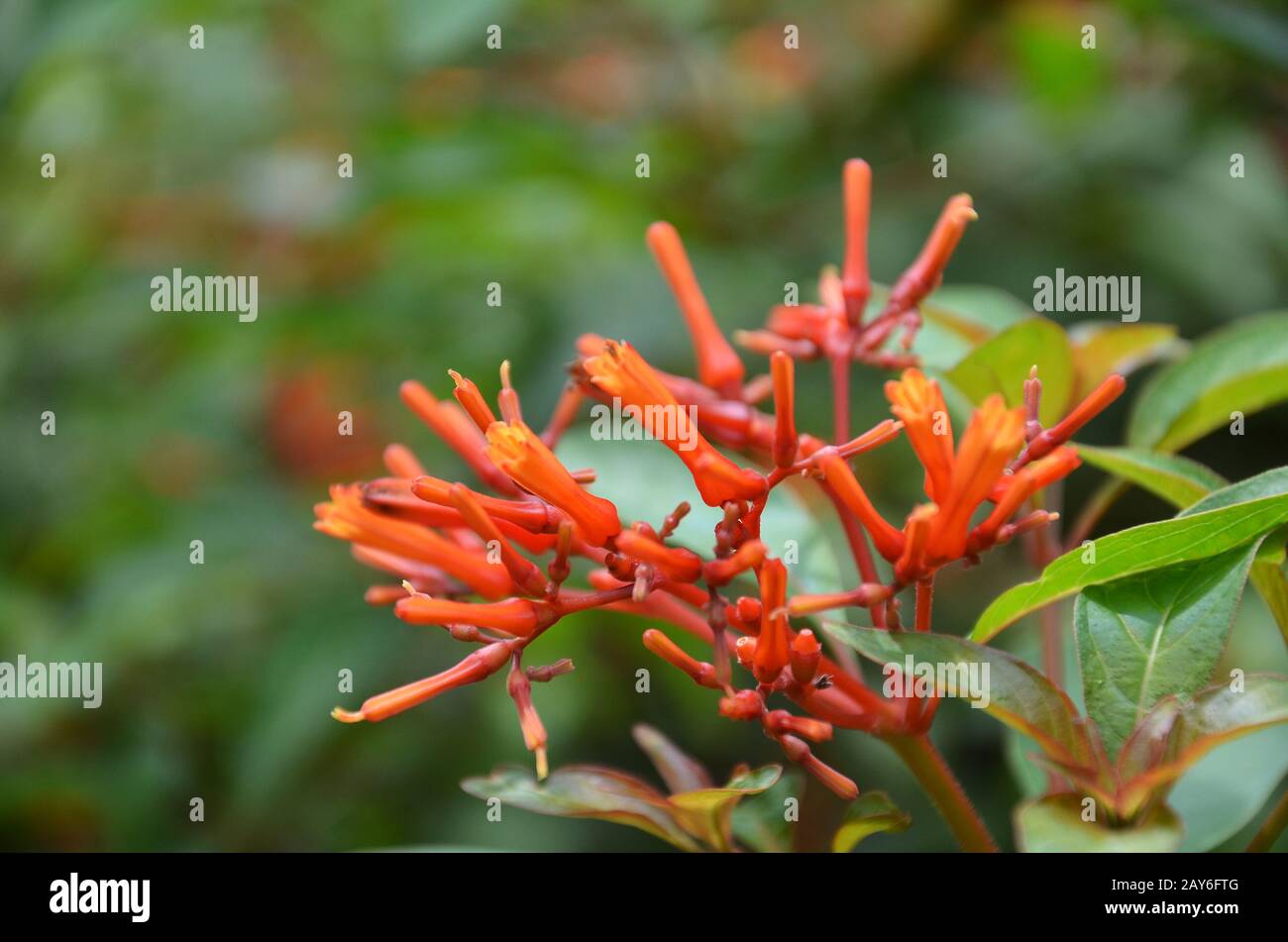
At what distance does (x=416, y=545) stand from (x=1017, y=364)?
66 cm

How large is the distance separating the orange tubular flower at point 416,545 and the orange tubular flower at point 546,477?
82mm

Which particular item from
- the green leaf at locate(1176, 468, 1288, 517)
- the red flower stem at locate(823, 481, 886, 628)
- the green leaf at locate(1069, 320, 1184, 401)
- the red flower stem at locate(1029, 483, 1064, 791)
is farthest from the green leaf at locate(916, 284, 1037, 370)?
the green leaf at locate(1176, 468, 1288, 517)

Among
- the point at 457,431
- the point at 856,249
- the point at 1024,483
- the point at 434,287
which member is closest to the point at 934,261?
the point at 856,249

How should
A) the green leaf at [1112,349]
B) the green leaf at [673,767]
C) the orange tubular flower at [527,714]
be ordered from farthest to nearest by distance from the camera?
the green leaf at [1112,349], the green leaf at [673,767], the orange tubular flower at [527,714]

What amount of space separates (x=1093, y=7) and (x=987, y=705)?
2.31 m

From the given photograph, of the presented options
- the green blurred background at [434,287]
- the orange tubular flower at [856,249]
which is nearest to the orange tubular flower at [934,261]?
the orange tubular flower at [856,249]

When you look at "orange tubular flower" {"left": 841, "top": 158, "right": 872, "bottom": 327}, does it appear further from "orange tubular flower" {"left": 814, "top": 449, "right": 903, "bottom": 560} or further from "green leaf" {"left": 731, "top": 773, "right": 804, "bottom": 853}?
"green leaf" {"left": 731, "top": 773, "right": 804, "bottom": 853}

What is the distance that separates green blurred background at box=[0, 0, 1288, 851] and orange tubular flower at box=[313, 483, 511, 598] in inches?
51.6

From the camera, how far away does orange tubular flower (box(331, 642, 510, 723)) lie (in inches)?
39.3

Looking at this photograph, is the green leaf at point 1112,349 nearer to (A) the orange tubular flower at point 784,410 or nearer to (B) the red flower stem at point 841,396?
(B) the red flower stem at point 841,396

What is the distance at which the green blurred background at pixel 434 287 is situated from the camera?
8.00ft

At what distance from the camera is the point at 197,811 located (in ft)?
7.77

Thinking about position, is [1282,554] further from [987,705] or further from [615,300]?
[615,300]
